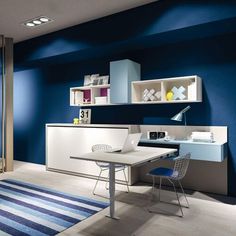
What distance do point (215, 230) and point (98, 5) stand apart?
337 cm

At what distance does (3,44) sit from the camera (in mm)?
5078

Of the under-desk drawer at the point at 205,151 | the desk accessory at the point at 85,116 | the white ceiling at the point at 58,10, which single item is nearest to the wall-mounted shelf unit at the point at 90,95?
the desk accessory at the point at 85,116

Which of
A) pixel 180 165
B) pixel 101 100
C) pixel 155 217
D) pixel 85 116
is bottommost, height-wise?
pixel 155 217

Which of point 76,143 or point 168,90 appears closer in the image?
point 168,90

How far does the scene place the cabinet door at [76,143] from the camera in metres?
4.36

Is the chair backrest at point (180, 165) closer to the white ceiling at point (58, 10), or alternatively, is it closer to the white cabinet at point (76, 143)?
the white cabinet at point (76, 143)

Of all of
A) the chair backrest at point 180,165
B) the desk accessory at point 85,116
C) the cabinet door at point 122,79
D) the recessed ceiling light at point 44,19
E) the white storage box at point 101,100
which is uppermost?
the recessed ceiling light at point 44,19

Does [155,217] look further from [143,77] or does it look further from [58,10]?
[58,10]

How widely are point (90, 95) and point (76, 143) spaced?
40.4 inches

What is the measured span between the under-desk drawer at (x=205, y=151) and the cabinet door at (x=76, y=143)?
1.14m

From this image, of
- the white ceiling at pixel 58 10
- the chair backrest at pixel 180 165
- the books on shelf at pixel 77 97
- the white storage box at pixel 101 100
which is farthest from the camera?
the books on shelf at pixel 77 97

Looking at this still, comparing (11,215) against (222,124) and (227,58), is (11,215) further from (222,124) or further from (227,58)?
(227,58)

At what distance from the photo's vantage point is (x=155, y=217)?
293cm

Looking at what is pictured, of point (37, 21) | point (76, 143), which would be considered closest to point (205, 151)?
point (76, 143)
